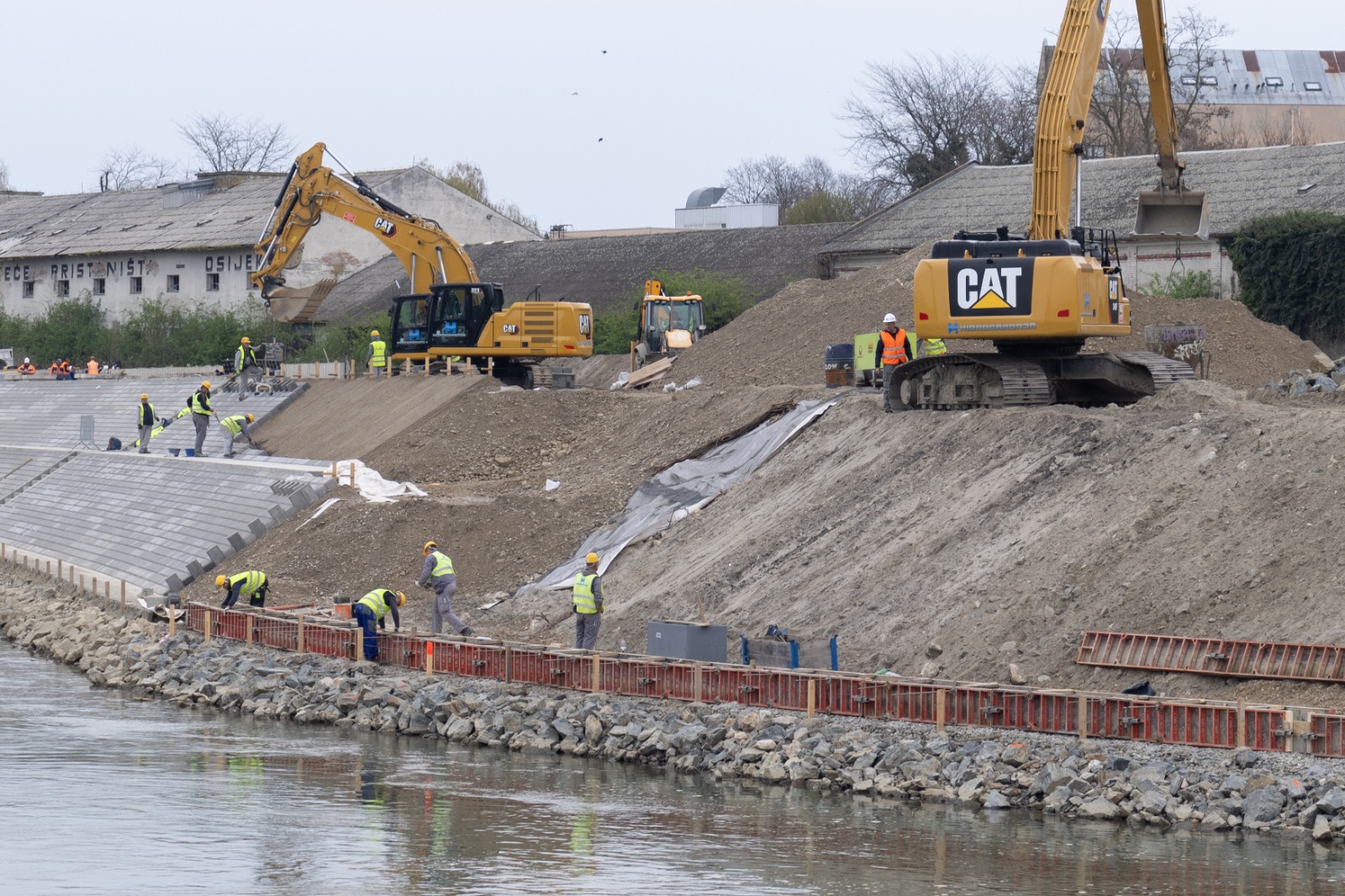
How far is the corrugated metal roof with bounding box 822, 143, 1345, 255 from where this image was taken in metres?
44.4

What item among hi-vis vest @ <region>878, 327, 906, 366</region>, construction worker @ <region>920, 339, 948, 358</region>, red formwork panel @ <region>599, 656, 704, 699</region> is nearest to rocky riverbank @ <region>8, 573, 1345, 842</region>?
red formwork panel @ <region>599, 656, 704, 699</region>

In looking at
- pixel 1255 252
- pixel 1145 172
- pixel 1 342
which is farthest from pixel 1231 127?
pixel 1 342

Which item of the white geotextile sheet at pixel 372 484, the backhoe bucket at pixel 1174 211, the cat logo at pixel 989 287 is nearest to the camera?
the cat logo at pixel 989 287

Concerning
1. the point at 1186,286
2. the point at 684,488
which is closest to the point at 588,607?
the point at 684,488

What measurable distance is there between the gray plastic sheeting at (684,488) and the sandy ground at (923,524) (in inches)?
18.7

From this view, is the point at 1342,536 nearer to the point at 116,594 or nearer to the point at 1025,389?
the point at 1025,389

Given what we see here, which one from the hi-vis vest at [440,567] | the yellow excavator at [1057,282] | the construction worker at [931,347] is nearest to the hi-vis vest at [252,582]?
the hi-vis vest at [440,567]

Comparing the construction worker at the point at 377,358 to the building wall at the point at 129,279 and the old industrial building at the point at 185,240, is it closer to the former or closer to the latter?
the old industrial building at the point at 185,240

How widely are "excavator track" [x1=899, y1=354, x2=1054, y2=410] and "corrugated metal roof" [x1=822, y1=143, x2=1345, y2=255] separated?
1966 centimetres

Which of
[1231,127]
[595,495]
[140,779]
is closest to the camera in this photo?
[140,779]

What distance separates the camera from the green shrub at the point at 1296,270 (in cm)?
3819

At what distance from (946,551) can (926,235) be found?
100 ft

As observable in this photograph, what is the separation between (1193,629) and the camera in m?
17.8

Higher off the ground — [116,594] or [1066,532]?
[1066,532]
